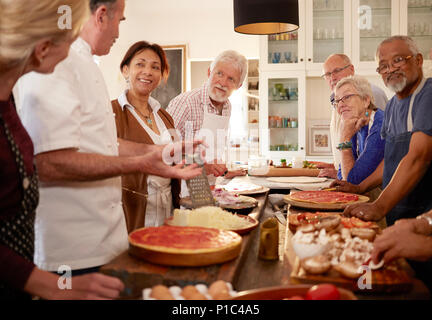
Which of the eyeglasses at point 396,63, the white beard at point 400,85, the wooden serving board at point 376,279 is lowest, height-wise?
the wooden serving board at point 376,279

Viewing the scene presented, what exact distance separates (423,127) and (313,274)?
3.55ft

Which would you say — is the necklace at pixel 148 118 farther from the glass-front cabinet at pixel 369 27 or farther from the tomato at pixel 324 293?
the glass-front cabinet at pixel 369 27

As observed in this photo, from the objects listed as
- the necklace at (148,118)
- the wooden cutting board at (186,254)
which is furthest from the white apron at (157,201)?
the wooden cutting board at (186,254)

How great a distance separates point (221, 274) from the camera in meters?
1.15

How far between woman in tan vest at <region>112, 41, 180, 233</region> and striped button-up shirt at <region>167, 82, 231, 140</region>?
1.16ft

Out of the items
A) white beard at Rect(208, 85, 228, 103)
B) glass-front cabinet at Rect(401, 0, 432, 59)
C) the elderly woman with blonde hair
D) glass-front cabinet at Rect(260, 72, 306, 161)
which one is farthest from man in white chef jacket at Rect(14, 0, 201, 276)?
glass-front cabinet at Rect(401, 0, 432, 59)

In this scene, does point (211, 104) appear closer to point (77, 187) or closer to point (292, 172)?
point (292, 172)

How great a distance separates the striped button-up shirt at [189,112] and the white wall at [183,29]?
135 inches

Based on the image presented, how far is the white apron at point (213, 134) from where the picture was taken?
324 cm

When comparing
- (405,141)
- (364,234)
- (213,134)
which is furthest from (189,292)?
(213,134)

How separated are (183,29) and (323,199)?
5061 millimetres

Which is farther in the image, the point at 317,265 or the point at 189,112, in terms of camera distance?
the point at 189,112

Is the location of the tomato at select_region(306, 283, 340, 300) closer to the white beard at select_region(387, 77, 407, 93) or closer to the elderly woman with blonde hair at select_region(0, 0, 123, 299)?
the elderly woman with blonde hair at select_region(0, 0, 123, 299)
